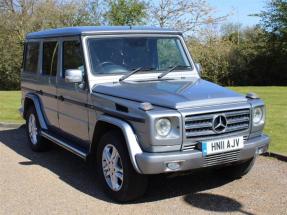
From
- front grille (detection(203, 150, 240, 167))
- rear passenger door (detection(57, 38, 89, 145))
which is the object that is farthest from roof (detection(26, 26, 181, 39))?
front grille (detection(203, 150, 240, 167))

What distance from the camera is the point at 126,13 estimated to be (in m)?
25.6

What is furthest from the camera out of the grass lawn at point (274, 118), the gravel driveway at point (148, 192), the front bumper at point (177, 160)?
the grass lawn at point (274, 118)

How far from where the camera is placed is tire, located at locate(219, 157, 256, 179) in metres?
6.43

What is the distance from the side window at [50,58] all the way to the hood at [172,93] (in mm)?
1600

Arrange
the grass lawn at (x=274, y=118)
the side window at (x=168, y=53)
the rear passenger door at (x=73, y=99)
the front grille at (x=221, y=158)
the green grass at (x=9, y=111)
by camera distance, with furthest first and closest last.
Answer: the green grass at (x=9, y=111) → the grass lawn at (x=274, y=118) → the side window at (x=168, y=53) → the rear passenger door at (x=73, y=99) → the front grille at (x=221, y=158)

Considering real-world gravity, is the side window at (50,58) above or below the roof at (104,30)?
below

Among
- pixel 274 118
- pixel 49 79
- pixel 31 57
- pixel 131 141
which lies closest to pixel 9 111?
pixel 31 57

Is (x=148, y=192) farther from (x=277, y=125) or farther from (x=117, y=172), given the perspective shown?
(x=277, y=125)

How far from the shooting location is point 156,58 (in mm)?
6859

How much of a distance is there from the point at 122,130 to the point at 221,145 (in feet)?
3.62

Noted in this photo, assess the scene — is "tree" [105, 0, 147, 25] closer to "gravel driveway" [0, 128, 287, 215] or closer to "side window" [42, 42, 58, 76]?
"side window" [42, 42, 58, 76]

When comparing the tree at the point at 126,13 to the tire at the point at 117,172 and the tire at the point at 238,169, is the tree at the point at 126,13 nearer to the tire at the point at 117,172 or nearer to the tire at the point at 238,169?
the tire at the point at 238,169

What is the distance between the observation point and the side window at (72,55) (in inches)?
263

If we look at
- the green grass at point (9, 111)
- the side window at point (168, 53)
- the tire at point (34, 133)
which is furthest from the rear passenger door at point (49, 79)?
the green grass at point (9, 111)
